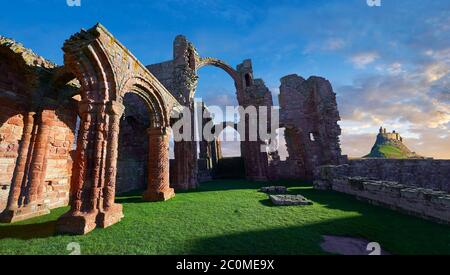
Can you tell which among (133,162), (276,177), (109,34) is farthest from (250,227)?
(276,177)

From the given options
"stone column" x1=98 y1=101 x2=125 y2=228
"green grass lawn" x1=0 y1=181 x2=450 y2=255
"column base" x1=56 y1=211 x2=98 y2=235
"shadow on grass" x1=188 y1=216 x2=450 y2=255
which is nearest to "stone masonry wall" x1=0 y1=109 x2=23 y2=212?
"green grass lawn" x1=0 y1=181 x2=450 y2=255

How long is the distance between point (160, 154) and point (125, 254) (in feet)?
18.6

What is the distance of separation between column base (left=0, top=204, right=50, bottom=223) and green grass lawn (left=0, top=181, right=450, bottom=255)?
0.54 m

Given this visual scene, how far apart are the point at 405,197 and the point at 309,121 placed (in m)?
12.0

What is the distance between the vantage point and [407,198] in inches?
230

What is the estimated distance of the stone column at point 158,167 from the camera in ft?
26.4

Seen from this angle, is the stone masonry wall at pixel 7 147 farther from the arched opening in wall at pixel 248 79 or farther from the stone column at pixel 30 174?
the arched opening in wall at pixel 248 79

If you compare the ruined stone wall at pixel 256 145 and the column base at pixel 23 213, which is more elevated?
the ruined stone wall at pixel 256 145

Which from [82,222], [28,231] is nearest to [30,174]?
[28,231]

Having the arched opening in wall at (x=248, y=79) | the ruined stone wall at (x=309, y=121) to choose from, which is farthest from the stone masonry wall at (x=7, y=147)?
the arched opening in wall at (x=248, y=79)

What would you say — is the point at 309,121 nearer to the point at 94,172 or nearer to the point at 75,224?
the point at 94,172

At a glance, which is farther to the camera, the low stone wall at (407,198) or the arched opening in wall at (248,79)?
the arched opening in wall at (248,79)

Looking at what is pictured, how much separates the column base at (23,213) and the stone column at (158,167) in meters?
3.11

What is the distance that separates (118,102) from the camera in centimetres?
540
